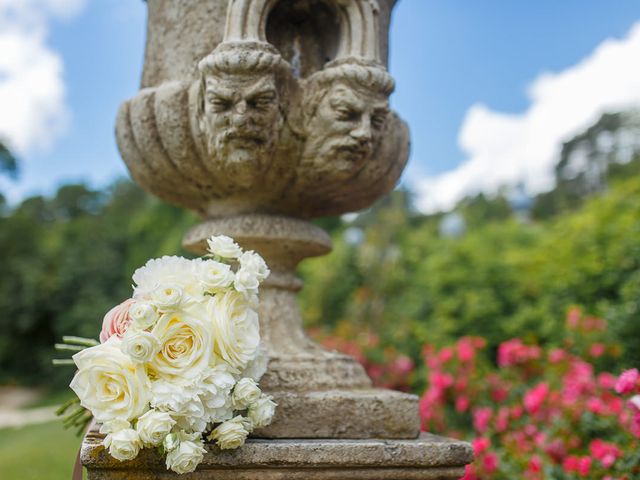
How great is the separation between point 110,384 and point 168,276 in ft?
0.93

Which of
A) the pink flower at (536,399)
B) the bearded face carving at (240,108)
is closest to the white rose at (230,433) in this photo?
the bearded face carving at (240,108)

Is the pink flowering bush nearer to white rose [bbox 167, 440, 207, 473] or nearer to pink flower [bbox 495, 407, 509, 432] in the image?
pink flower [bbox 495, 407, 509, 432]

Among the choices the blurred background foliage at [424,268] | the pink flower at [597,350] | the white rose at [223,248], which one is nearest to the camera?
the white rose at [223,248]

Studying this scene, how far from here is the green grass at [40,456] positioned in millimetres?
5227

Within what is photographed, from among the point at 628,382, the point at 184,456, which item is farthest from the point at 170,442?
the point at 628,382

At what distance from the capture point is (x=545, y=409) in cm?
354

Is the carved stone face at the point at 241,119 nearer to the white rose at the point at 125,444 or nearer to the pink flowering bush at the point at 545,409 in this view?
the white rose at the point at 125,444

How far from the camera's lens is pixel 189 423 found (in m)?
1.43

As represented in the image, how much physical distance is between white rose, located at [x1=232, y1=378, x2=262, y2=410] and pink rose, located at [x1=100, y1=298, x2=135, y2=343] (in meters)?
0.31

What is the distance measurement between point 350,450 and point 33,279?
17974 mm

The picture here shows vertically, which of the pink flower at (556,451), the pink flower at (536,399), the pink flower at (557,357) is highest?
the pink flower at (557,357)

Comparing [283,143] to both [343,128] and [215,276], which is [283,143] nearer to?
[343,128]

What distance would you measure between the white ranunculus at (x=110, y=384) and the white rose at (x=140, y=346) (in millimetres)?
38

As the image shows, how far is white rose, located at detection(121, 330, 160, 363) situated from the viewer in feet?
4.58
